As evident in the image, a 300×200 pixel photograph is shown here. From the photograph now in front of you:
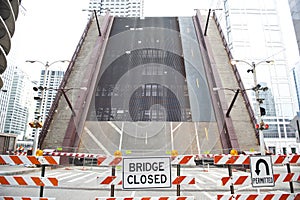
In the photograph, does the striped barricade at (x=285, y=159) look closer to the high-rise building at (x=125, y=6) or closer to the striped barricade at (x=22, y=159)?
the striped barricade at (x=22, y=159)

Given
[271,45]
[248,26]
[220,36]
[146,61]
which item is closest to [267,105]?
[271,45]

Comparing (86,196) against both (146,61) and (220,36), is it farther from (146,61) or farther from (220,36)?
(220,36)

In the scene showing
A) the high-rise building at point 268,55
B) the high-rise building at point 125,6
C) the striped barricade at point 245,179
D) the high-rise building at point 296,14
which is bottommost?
the striped barricade at point 245,179

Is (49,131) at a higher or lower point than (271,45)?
lower

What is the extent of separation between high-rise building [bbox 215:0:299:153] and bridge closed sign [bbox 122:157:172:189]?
44147mm

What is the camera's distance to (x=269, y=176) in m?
3.80

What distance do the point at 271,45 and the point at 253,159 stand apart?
54.1 m

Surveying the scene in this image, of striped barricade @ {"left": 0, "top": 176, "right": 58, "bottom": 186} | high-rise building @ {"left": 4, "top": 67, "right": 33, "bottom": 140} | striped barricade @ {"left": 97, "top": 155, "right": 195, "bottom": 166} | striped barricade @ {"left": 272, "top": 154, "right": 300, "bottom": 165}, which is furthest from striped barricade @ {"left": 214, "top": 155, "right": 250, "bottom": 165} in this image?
high-rise building @ {"left": 4, "top": 67, "right": 33, "bottom": 140}

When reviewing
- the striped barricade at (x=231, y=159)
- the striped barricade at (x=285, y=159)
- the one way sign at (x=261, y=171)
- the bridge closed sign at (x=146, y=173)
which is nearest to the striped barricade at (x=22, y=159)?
the bridge closed sign at (x=146, y=173)

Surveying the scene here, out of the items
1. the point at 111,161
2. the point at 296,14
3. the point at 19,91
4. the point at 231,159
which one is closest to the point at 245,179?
the point at 231,159

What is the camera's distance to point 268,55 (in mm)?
49312

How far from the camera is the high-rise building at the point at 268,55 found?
144 feet

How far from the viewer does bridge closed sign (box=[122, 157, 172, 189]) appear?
11.2 ft

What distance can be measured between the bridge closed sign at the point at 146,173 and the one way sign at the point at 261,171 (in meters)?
1.48
